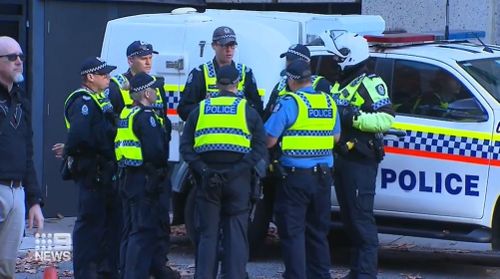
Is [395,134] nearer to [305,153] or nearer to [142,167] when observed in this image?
[305,153]

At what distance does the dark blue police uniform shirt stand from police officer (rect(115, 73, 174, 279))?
0.84 m

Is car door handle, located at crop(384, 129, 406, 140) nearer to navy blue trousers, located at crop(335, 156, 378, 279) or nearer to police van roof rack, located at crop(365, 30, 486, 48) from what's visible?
navy blue trousers, located at crop(335, 156, 378, 279)

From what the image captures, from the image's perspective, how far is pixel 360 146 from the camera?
8875 mm

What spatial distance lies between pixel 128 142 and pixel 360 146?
1794mm

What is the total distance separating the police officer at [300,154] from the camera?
8477 mm

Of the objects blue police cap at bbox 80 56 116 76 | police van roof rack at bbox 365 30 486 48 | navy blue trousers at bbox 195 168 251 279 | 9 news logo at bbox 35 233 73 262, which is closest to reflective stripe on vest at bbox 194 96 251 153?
navy blue trousers at bbox 195 168 251 279

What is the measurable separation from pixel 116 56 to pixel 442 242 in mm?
3823

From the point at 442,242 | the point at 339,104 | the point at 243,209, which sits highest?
the point at 339,104

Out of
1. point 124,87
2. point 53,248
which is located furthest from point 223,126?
point 53,248

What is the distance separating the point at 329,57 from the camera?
1002 centimetres

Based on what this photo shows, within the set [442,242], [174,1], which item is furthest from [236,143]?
[174,1]

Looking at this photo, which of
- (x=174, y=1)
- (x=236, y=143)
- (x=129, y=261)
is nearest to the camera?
(x=236, y=143)

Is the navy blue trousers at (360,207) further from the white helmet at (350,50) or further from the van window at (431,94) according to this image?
the van window at (431,94)

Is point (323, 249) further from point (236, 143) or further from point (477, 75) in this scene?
point (477, 75)
